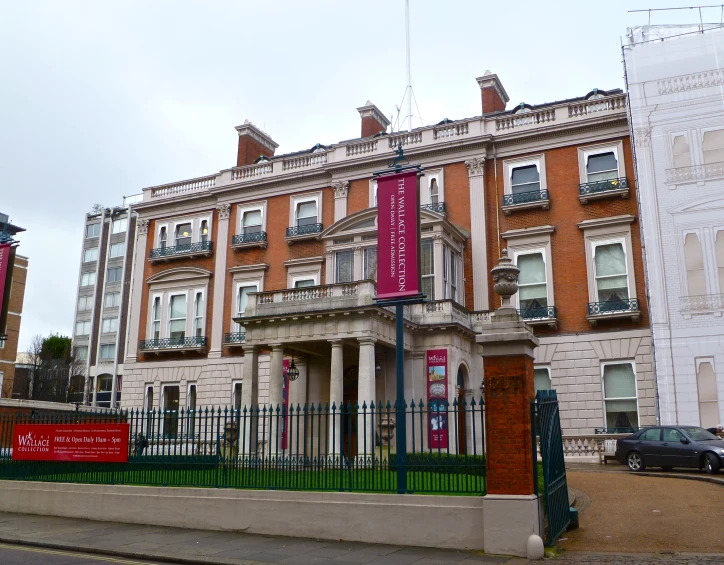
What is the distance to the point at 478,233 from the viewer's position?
2925cm

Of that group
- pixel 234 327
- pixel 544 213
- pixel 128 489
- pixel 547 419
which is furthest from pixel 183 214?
pixel 547 419

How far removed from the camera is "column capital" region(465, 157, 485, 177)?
29594 millimetres

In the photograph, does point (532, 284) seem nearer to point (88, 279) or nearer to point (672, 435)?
point (672, 435)

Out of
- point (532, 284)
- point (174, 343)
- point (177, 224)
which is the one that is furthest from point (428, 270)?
point (177, 224)

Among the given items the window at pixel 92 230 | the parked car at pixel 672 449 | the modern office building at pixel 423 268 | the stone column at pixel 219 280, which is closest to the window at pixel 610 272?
the modern office building at pixel 423 268

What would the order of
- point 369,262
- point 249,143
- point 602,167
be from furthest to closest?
1. point 249,143
2. point 369,262
3. point 602,167

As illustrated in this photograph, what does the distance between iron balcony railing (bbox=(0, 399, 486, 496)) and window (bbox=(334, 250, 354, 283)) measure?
14773mm

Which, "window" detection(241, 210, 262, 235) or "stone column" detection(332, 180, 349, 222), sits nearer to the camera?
"stone column" detection(332, 180, 349, 222)

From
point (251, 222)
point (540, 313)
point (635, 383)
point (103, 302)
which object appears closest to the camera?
point (635, 383)

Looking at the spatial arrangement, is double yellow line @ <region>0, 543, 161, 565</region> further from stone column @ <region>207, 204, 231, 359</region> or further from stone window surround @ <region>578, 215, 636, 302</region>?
stone column @ <region>207, 204, 231, 359</region>

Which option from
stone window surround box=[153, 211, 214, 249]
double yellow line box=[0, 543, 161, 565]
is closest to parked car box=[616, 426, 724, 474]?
double yellow line box=[0, 543, 161, 565]

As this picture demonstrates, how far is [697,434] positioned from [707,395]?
552cm

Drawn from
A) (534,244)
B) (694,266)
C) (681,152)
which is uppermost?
(681,152)

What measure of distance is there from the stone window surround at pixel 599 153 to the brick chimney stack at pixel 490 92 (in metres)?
6.61
